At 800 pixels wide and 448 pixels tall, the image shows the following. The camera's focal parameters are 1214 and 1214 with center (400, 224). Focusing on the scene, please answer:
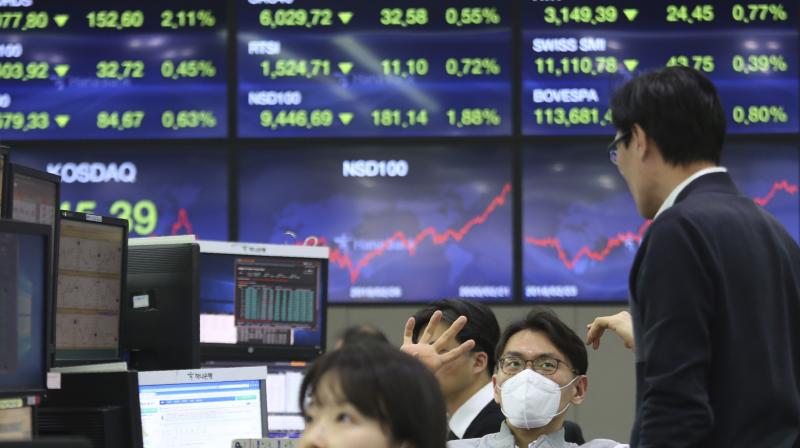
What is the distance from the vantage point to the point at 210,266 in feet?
13.0

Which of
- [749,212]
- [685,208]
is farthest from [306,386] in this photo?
[749,212]

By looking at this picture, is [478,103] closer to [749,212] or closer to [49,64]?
[49,64]

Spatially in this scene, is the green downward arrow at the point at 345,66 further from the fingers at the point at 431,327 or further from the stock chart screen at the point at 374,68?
the fingers at the point at 431,327

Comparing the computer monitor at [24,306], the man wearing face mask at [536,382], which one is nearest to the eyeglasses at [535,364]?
the man wearing face mask at [536,382]

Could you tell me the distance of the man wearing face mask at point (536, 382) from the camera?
9.16ft

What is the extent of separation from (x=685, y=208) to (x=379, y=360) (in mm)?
625

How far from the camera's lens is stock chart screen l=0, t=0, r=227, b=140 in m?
5.23

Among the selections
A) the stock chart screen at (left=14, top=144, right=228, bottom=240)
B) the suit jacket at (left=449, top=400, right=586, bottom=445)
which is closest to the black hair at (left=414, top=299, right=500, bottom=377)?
the suit jacket at (left=449, top=400, right=586, bottom=445)

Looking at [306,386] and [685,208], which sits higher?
[685,208]

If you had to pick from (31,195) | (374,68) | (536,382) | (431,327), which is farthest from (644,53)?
(31,195)

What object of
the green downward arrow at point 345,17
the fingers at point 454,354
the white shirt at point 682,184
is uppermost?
the green downward arrow at point 345,17

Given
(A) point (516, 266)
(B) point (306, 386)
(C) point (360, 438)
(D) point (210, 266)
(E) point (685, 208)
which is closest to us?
(C) point (360, 438)

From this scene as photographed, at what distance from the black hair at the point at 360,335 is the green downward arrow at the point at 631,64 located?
372 cm

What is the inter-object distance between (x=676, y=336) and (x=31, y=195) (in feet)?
4.17
